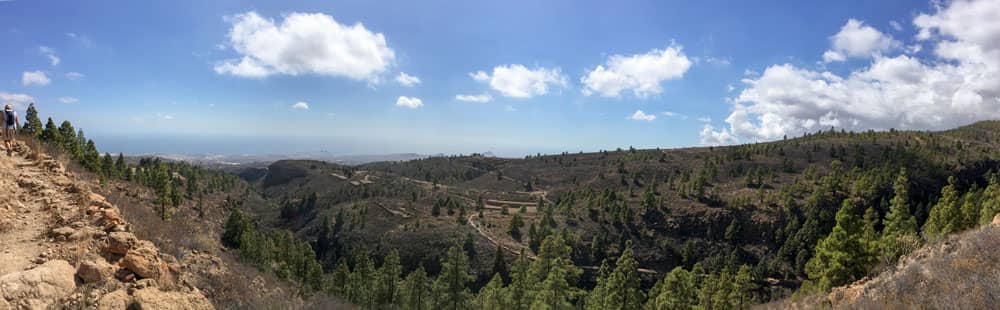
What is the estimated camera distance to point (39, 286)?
8.75 m

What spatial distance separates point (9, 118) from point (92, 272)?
12.0 meters

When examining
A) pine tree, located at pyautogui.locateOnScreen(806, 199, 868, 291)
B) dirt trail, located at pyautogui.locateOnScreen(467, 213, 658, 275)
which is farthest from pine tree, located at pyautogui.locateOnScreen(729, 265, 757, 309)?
dirt trail, located at pyautogui.locateOnScreen(467, 213, 658, 275)

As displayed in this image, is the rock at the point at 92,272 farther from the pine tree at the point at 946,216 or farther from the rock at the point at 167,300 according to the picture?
the pine tree at the point at 946,216

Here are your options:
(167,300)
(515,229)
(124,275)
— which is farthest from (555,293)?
(515,229)

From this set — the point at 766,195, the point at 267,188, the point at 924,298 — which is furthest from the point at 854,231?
the point at 267,188

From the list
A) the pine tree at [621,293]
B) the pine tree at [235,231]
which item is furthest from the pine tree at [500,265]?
the pine tree at [235,231]

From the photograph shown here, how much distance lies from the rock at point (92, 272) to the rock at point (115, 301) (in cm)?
68

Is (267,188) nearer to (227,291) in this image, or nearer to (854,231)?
(227,291)

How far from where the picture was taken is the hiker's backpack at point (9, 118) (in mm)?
15500

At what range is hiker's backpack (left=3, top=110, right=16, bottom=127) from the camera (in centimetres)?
1550

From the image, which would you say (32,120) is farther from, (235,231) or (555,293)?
(555,293)

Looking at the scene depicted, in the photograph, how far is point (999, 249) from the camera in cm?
1246

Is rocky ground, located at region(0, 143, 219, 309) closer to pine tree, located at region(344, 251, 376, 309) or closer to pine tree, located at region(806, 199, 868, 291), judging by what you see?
pine tree, located at region(344, 251, 376, 309)

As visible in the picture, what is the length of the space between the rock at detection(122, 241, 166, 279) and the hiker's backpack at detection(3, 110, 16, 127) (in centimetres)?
1025
